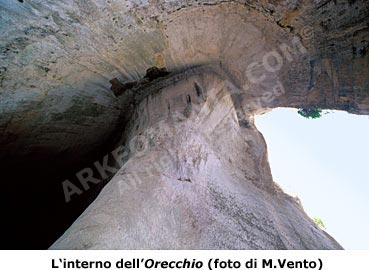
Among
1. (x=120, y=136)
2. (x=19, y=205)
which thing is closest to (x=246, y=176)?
(x=120, y=136)

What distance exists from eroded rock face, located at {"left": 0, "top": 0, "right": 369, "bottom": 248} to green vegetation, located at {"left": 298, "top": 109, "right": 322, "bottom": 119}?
754 millimetres

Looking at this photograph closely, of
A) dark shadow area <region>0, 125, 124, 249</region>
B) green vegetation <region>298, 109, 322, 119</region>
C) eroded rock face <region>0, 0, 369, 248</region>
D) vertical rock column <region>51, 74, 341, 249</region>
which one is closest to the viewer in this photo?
vertical rock column <region>51, 74, 341, 249</region>

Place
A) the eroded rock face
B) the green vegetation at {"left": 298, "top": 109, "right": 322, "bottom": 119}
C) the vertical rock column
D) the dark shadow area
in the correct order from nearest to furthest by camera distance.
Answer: the vertical rock column
the eroded rock face
the dark shadow area
the green vegetation at {"left": 298, "top": 109, "right": 322, "bottom": 119}

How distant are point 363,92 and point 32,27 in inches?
95.2

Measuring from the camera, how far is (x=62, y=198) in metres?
3.62

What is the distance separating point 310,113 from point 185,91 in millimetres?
1785

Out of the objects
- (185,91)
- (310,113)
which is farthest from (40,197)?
(310,113)

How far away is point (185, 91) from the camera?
241 cm

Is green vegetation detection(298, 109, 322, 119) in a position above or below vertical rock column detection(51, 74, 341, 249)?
above

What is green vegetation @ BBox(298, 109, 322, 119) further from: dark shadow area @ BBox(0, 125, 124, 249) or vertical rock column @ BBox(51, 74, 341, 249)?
dark shadow area @ BBox(0, 125, 124, 249)

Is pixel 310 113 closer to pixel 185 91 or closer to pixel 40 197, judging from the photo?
pixel 185 91

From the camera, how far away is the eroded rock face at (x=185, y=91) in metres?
1.67

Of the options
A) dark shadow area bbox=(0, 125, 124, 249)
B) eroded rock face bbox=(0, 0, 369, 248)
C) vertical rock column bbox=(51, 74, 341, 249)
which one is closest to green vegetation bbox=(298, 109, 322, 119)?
eroded rock face bbox=(0, 0, 369, 248)

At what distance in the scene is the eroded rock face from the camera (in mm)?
1672
